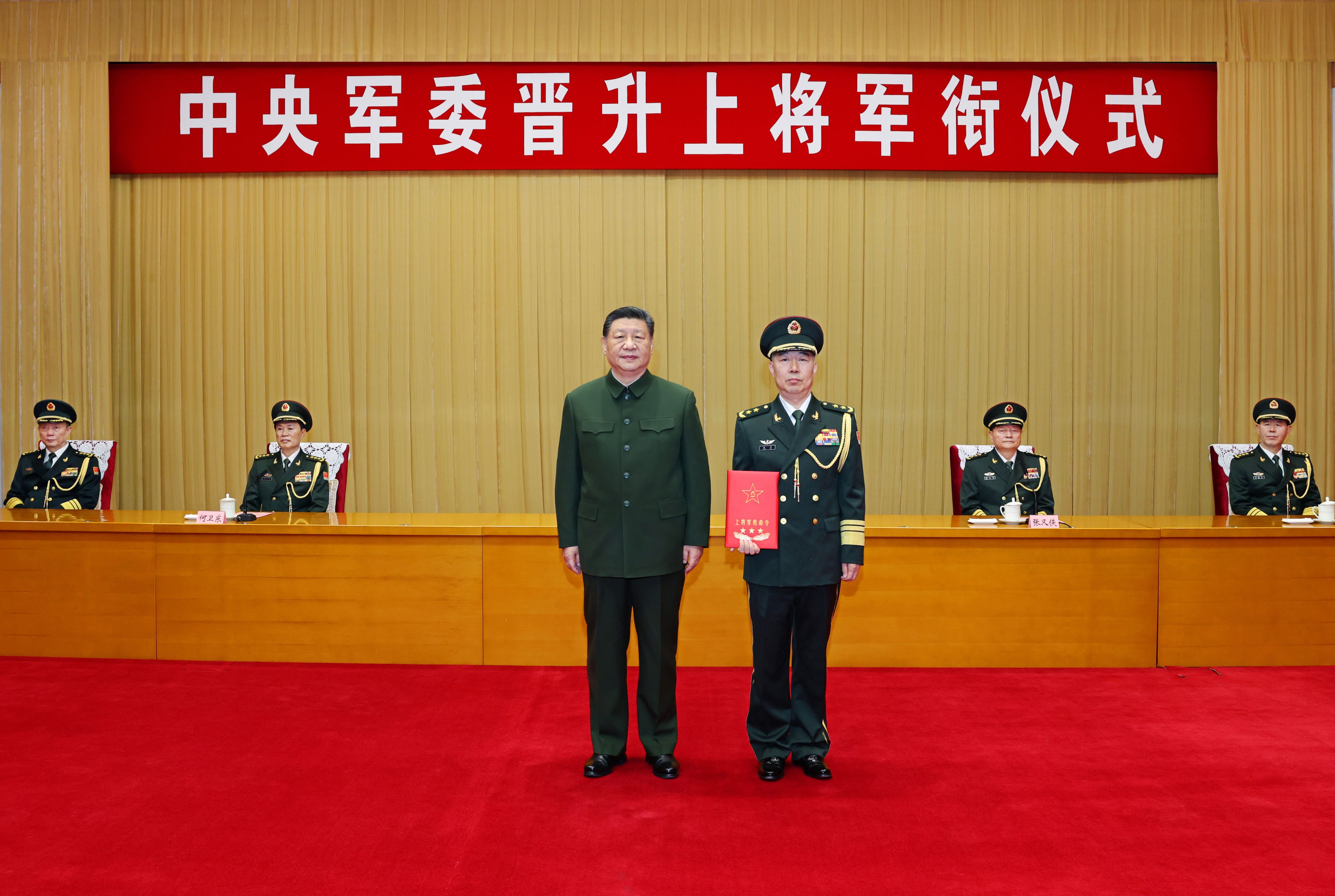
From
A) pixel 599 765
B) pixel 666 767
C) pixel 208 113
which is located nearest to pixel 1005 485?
pixel 666 767

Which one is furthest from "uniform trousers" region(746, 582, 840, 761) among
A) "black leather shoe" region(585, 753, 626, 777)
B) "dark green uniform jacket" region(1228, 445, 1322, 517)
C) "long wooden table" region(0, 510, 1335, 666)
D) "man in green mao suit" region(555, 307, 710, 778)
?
"dark green uniform jacket" region(1228, 445, 1322, 517)

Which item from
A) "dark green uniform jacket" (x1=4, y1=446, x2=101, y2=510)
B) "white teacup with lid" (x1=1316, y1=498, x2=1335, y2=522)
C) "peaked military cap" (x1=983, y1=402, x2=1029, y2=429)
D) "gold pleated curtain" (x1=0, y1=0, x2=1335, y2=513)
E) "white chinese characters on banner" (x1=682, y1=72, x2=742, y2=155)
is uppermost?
"white chinese characters on banner" (x1=682, y1=72, x2=742, y2=155)

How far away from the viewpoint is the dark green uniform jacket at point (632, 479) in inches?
99.1

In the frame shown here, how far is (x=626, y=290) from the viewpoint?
5801 millimetres

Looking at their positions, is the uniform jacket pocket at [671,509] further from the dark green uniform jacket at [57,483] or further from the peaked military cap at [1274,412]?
the dark green uniform jacket at [57,483]

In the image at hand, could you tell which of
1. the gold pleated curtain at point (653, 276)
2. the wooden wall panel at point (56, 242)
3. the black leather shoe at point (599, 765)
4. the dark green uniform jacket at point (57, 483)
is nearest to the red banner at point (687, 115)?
the gold pleated curtain at point (653, 276)

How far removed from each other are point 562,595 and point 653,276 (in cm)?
277

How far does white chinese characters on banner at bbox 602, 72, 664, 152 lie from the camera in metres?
5.58

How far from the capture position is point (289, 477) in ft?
14.5

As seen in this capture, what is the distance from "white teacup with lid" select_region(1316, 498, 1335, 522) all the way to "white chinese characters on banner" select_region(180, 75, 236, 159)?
19.9ft

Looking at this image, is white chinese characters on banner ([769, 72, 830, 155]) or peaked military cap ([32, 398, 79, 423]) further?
white chinese characters on banner ([769, 72, 830, 155])

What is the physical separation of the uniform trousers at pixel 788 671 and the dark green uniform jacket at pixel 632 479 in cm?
28

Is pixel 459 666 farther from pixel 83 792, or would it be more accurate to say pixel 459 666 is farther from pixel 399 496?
pixel 399 496

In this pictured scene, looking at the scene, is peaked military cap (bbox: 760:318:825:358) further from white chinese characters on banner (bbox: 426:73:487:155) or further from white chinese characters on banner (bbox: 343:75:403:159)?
white chinese characters on banner (bbox: 343:75:403:159)
